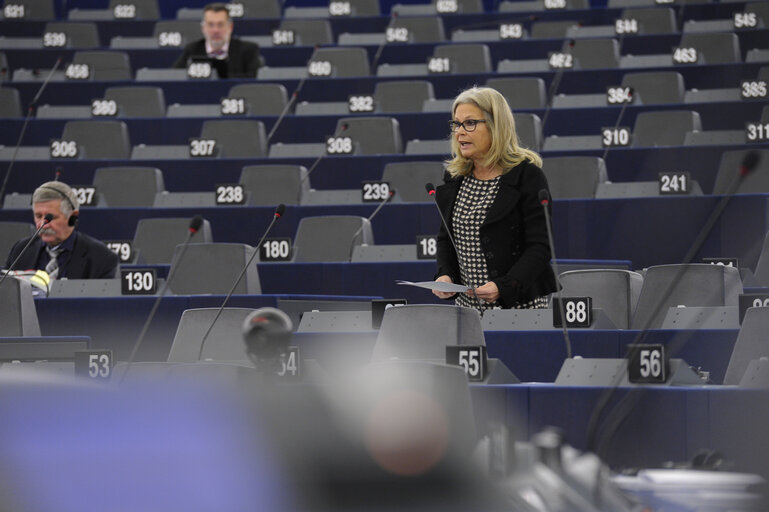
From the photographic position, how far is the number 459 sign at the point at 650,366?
3.32 metres

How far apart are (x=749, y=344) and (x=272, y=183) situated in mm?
4302

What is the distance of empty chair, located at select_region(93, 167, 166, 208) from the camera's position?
7.60 meters

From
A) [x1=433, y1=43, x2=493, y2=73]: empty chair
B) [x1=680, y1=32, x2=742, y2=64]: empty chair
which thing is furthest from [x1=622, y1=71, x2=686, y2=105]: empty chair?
[x1=433, y1=43, x2=493, y2=73]: empty chair

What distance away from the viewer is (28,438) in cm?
132

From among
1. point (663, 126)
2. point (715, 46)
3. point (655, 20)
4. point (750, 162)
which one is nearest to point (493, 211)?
Result: point (750, 162)

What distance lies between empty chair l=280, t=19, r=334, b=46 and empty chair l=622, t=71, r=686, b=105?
2.96m

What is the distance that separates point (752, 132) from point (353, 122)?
8.16 ft

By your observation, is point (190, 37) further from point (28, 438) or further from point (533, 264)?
point (28, 438)

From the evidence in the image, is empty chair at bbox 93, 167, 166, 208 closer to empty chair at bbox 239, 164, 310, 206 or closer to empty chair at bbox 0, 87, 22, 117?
empty chair at bbox 239, 164, 310, 206

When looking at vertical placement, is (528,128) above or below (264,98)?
below

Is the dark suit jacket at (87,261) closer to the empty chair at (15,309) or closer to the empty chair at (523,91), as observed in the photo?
the empty chair at (15,309)

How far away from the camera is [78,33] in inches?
412

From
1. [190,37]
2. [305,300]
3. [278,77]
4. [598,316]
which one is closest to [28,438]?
[598,316]

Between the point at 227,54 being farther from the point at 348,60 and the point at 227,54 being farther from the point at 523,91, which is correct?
the point at 523,91
